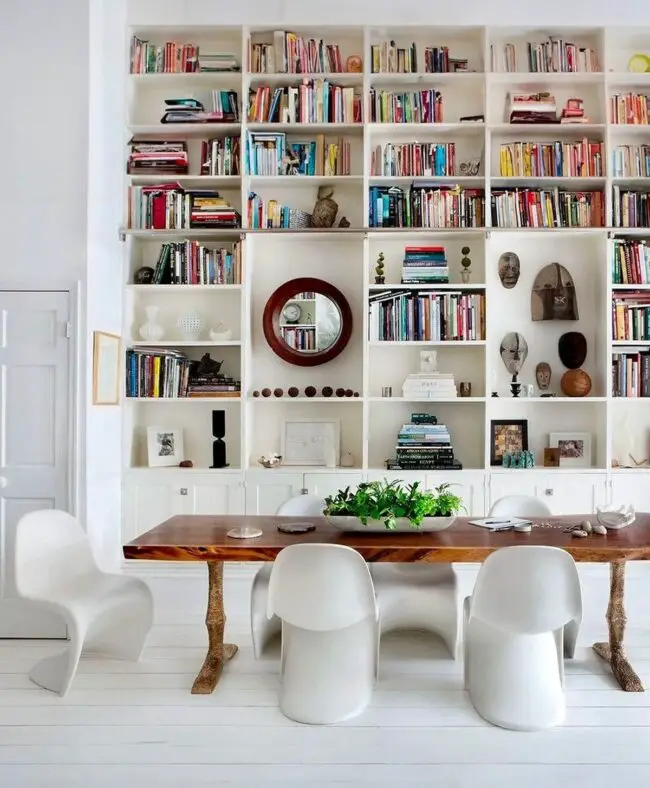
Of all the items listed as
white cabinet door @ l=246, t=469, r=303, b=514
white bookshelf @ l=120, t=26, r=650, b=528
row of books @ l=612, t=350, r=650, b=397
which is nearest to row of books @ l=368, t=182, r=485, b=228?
white bookshelf @ l=120, t=26, r=650, b=528

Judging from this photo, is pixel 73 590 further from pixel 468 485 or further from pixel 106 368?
pixel 468 485

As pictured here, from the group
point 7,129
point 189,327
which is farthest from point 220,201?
point 7,129

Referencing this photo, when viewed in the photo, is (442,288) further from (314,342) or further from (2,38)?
(2,38)

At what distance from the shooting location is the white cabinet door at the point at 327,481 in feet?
15.1

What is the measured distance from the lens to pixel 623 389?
4.64 meters

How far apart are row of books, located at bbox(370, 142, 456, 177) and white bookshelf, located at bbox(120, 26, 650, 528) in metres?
0.08

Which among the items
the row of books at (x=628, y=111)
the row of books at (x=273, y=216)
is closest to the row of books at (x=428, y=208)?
the row of books at (x=273, y=216)

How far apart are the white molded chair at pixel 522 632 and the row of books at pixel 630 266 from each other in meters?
2.66

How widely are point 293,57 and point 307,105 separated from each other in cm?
34

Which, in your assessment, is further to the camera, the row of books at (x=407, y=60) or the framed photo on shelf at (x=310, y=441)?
the framed photo on shelf at (x=310, y=441)

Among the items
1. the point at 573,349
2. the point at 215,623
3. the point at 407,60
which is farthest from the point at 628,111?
the point at 215,623

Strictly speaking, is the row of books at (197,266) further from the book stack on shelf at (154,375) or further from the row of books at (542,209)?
the row of books at (542,209)

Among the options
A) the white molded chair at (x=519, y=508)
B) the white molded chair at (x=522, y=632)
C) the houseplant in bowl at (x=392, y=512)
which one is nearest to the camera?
the white molded chair at (x=522, y=632)

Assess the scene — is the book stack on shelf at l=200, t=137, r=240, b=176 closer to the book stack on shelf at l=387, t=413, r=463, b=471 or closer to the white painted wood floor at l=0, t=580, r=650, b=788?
the book stack on shelf at l=387, t=413, r=463, b=471
